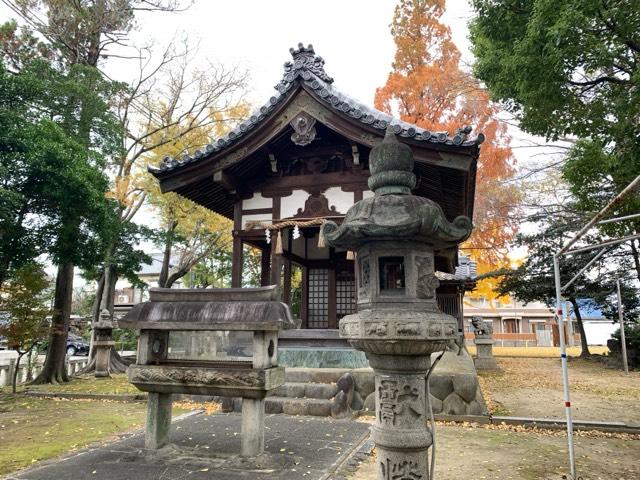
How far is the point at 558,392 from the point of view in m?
11.8

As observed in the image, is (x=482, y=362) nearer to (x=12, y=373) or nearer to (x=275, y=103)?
(x=275, y=103)

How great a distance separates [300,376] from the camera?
9.22m

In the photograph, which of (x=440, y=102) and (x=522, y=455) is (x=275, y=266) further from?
(x=440, y=102)

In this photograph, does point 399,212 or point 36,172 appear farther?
point 36,172

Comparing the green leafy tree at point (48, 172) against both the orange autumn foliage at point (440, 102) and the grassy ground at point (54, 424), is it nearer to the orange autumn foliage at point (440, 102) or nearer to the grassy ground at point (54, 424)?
the grassy ground at point (54, 424)

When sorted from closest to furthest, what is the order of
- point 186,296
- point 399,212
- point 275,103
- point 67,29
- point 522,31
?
point 399,212 < point 186,296 < point 522,31 < point 275,103 < point 67,29

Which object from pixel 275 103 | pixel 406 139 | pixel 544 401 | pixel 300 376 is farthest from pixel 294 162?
pixel 544 401

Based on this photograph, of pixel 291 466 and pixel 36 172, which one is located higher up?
pixel 36 172

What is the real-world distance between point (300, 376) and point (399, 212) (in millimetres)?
6372

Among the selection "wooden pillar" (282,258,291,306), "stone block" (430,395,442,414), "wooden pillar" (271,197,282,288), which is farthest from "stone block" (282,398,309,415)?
"wooden pillar" (282,258,291,306)

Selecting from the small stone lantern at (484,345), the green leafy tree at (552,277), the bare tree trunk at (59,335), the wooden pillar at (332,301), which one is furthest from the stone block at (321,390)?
the green leafy tree at (552,277)

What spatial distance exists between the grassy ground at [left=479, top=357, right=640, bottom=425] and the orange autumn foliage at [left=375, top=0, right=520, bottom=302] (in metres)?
6.98

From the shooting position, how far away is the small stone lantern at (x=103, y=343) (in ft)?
51.6

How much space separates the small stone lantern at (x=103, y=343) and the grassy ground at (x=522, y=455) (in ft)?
42.6
